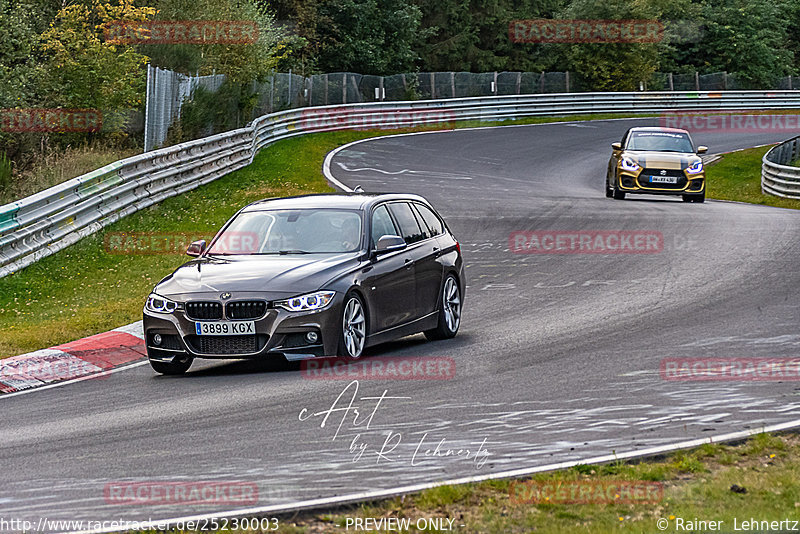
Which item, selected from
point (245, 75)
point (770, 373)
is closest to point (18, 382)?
point (770, 373)

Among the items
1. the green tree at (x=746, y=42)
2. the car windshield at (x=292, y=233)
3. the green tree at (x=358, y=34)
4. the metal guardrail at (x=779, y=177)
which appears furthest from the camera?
the green tree at (x=746, y=42)

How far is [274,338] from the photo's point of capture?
393 inches

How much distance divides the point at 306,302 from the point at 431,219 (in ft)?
9.62

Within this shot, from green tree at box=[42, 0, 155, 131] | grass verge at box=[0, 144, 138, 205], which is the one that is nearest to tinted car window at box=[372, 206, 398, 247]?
grass verge at box=[0, 144, 138, 205]

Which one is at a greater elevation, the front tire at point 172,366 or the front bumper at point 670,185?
the front tire at point 172,366

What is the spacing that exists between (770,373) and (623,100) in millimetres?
50218

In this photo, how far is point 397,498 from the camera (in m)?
5.93

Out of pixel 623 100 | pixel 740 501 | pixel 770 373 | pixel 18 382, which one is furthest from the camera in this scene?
pixel 623 100

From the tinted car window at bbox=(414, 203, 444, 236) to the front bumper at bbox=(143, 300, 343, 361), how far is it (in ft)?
8.25

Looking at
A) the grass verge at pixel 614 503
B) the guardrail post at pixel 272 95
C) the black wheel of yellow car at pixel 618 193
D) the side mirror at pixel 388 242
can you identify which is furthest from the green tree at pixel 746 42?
the grass verge at pixel 614 503

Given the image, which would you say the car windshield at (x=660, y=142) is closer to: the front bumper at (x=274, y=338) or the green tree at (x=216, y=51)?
the green tree at (x=216, y=51)

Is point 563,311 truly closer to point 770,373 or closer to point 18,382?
point 770,373

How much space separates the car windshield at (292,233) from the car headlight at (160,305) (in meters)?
1.00

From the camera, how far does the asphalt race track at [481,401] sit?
6.69 m
